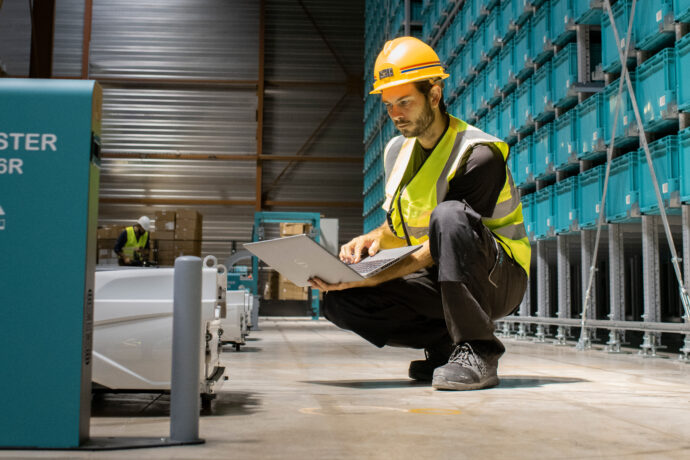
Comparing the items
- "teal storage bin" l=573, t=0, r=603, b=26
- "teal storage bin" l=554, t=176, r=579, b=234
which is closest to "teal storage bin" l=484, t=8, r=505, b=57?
"teal storage bin" l=573, t=0, r=603, b=26

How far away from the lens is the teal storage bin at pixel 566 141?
22.9ft

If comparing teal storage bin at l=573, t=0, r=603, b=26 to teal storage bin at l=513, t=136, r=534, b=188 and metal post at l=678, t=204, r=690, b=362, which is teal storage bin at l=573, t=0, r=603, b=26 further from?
metal post at l=678, t=204, r=690, b=362

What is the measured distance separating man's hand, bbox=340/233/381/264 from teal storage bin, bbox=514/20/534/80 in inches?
214

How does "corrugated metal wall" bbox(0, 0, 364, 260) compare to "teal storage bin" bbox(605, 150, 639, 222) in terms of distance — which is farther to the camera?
"corrugated metal wall" bbox(0, 0, 364, 260)

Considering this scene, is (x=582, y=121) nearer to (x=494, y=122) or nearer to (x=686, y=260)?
(x=686, y=260)

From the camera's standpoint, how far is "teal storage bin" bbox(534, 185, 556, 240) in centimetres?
751

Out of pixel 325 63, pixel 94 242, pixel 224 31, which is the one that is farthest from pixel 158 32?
pixel 94 242

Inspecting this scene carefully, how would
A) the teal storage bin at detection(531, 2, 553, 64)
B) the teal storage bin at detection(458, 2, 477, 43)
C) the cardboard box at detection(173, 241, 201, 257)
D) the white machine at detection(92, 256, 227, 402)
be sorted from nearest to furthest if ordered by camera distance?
the white machine at detection(92, 256, 227, 402) < the teal storage bin at detection(531, 2, 553, 64) < the teal storage bin at detection(458, 2, 477, 43) < the cardboard box at detection(173, 241, 201, 257)

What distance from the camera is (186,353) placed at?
1.67 meters

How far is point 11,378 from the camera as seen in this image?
1497 millimetres

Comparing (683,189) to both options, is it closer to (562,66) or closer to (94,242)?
(562,66)

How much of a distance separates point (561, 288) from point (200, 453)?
6.21 meters

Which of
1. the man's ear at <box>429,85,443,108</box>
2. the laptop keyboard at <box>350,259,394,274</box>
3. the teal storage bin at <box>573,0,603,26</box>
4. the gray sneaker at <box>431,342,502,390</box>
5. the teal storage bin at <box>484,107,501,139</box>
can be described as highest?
the teal storage bin at <box>573,0,603,26</box>

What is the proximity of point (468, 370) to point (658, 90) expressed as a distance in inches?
135
